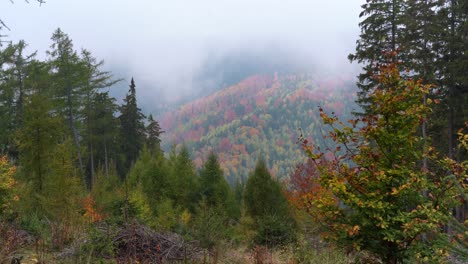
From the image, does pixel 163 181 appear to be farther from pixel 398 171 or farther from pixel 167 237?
pixel 398 171

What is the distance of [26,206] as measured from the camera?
16906 mm

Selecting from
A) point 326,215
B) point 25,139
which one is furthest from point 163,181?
point 326,215

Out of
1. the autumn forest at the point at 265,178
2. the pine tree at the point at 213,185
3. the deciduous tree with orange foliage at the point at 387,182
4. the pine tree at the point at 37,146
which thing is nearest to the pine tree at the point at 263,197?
the autumn forest at the point at 265,178

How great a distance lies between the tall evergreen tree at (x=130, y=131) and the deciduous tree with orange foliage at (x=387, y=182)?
39.2 metres

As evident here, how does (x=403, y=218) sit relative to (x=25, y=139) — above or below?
below

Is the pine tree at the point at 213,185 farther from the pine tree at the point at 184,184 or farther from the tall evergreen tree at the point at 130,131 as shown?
the tall evergreen tree at the point at 130,131

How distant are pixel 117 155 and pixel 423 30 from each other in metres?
33.4

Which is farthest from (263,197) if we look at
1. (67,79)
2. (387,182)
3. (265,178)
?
(67,79)

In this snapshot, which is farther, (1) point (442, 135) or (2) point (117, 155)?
(2) point (117, 155)

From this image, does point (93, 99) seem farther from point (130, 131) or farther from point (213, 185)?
point (213, 185)

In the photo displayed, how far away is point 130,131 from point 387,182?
132ft

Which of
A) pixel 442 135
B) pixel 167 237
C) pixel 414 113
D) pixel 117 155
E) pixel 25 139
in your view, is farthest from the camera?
pixel 117 155

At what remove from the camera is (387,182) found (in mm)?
5031

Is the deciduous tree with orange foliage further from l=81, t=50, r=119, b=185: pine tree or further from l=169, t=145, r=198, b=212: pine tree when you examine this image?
l=81, t=50, r=119, b=185: pine tree
